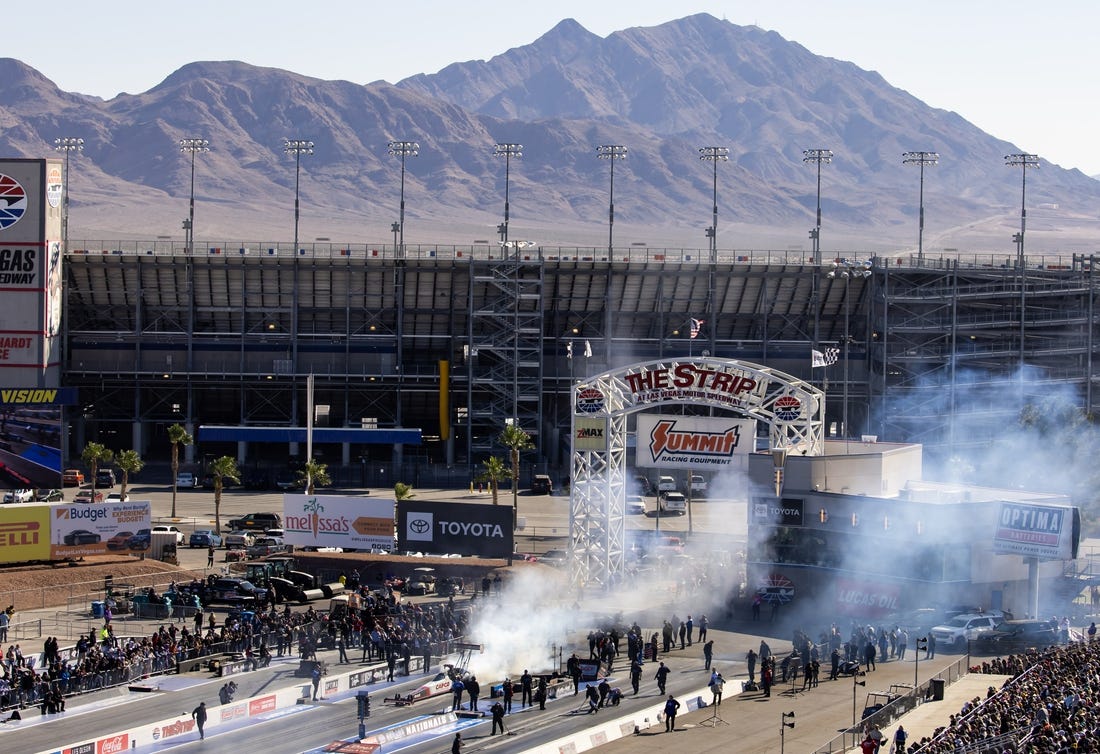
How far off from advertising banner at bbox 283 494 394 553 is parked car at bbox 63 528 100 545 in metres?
8.49

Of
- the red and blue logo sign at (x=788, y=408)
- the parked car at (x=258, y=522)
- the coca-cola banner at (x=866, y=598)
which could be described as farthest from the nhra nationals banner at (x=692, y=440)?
the parked car at (x=258, y=522)

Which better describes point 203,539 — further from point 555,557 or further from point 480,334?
point 480,334

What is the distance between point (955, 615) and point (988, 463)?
34187 mm

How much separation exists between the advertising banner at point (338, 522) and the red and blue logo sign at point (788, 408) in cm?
1776

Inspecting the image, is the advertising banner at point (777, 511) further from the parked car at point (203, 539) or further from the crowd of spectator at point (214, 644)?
the parked car at point (203, 539)

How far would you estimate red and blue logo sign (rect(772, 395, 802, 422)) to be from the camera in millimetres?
65188

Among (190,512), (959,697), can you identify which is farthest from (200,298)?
(959,697)

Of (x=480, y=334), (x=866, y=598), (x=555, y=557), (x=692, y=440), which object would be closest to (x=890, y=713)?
(x=866, y=598)

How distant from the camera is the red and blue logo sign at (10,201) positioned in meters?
94.8

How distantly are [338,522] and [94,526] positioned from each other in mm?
10630

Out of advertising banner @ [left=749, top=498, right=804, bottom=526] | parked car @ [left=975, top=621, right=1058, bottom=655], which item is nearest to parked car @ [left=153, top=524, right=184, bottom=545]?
advertising banner @ [left=749, top=498, right=804, bottom=526]

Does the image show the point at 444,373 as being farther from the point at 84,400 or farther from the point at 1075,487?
the point at 1075,487

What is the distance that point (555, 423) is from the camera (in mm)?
115250

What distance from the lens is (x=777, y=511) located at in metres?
63.3
